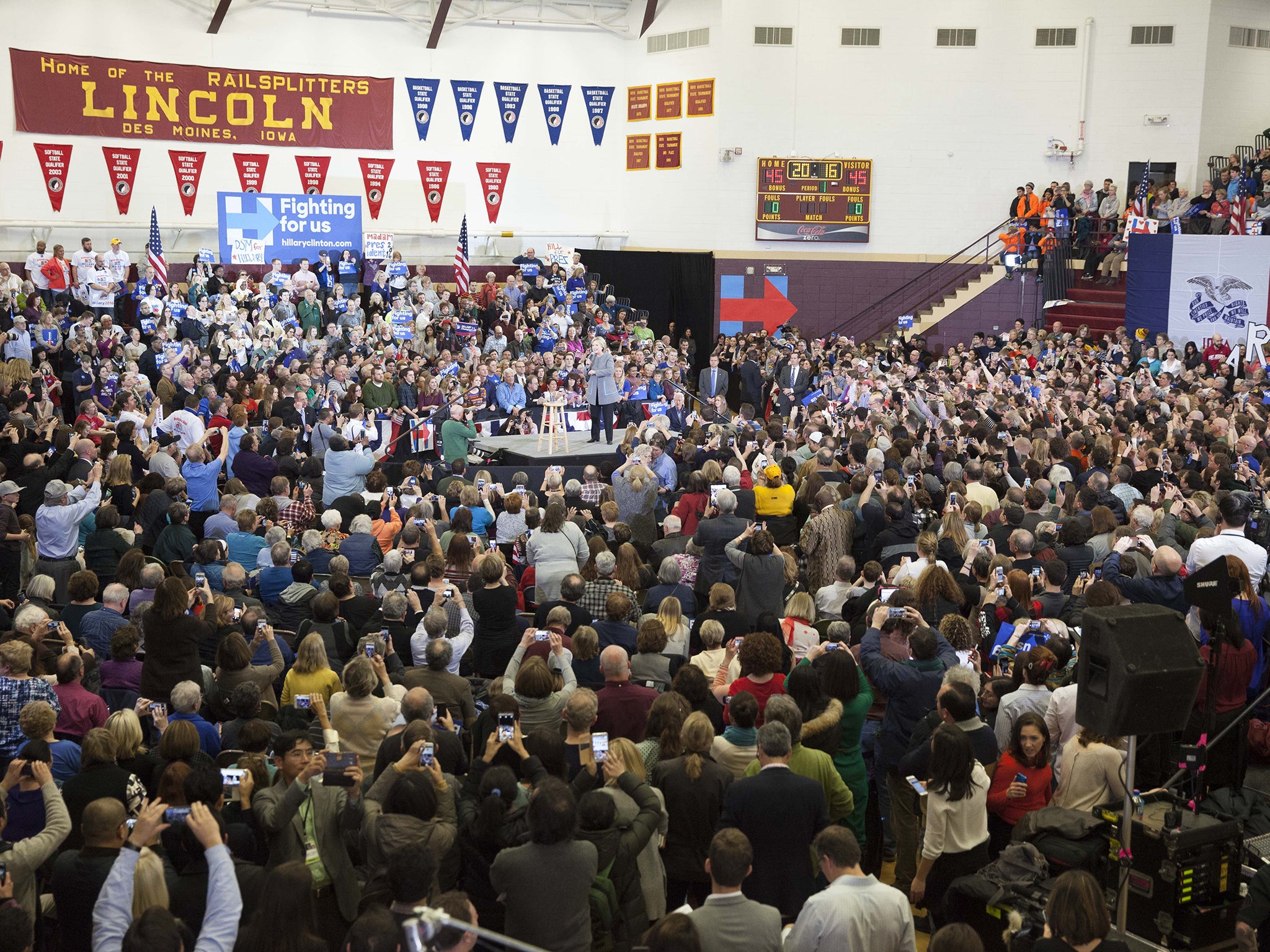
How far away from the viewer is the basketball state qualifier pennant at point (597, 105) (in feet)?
84.3

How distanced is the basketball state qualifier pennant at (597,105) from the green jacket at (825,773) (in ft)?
73.5

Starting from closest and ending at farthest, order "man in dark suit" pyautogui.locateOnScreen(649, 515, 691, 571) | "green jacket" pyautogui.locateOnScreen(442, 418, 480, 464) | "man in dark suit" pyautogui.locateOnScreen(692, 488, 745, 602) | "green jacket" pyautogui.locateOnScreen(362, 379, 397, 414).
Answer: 1. "man in dark suit" pyautogui.locateOnScreen(692, 488, 745, 602)
2. "man in dark suit" pyautogui.locateOnScreen(649, 515, 691, 571)
3. "green jacket" pyautogui.locateOnScreen(442, 418, 480, 464)
4. "green jacket" pyautogui.locateOnScreen(362, 379, 397, 414)

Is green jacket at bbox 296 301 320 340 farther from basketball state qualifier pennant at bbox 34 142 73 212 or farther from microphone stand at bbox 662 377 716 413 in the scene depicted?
microphone stand at bbox 662 377 716 413

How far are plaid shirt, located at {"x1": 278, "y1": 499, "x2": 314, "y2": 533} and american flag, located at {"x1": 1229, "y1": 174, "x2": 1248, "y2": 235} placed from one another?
16.8 meters

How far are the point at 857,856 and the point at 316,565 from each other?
5.26 m

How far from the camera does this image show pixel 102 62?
2172cm

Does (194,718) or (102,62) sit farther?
(102,62)

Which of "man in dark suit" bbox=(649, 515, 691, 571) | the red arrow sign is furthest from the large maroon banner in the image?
"man in dark suit" bbox=(649, 515, 691, 571)

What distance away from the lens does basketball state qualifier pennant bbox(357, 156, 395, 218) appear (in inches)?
951

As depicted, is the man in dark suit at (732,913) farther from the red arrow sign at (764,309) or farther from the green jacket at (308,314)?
the red arrow sign at (764,309)

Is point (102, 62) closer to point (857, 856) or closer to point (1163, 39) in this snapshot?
point (1163, 39)

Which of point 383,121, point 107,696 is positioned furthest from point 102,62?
point 107,696

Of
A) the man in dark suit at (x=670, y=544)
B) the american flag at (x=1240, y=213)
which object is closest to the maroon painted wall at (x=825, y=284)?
the american flag at (x=1240, y=213)

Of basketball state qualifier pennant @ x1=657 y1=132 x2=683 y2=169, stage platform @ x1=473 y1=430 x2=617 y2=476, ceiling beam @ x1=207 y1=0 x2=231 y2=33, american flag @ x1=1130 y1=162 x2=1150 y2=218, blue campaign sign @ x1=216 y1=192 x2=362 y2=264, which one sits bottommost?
stage platform @ x1=473 y1=430 x2=617 y2=476
